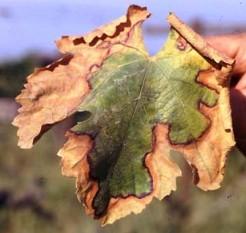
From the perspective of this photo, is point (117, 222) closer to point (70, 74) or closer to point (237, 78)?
point (237, 78)

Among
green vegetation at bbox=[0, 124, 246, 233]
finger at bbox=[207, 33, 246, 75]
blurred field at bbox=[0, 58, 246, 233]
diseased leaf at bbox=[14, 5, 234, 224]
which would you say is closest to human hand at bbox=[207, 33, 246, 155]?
finger at bbox=[207, 33, 246, 75]

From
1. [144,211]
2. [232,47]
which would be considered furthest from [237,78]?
[144,211]

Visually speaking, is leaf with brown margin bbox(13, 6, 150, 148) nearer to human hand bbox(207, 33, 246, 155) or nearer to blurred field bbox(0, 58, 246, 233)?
human hand bbox(207, 33, 246, 155)

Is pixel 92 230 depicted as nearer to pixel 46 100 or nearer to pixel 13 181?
pixel 13 181

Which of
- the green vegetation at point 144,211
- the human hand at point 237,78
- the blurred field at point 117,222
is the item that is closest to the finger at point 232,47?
the human hand at point 237,78

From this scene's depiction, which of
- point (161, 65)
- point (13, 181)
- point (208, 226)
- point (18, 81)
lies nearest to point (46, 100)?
point (161, 65)
